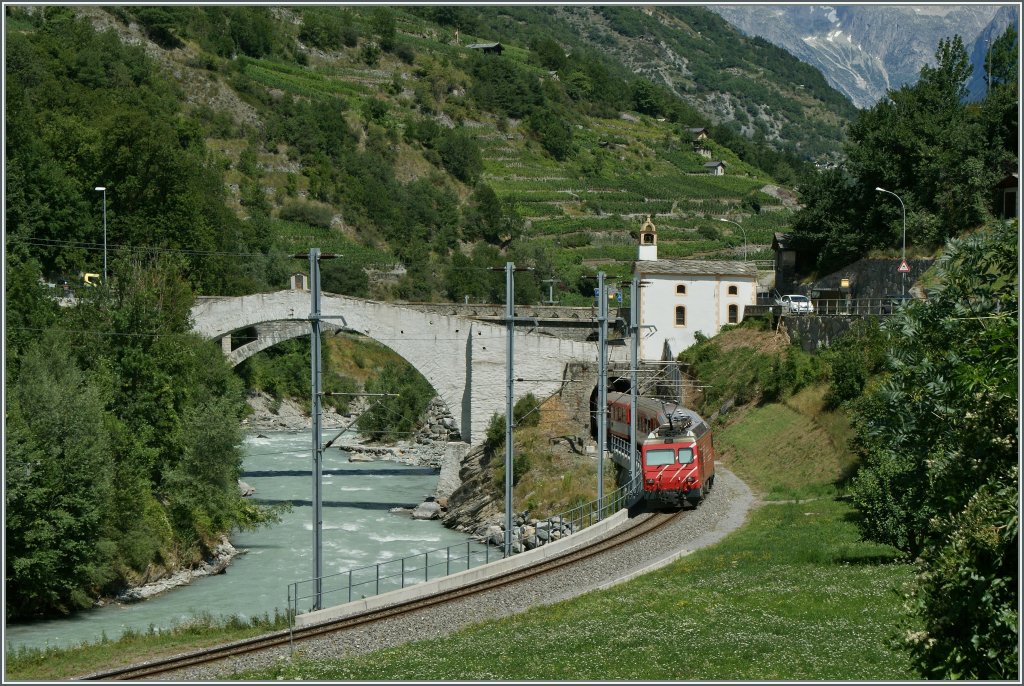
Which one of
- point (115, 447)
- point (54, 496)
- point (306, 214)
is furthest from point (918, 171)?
point (306, 214)

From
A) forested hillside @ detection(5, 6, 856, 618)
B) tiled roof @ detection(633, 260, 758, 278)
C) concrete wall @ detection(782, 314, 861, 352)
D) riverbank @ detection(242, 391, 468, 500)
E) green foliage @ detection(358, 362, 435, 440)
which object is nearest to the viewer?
forested hillside @ detection(5, 6, 856, 618)

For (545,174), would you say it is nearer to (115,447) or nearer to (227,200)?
(227,200)

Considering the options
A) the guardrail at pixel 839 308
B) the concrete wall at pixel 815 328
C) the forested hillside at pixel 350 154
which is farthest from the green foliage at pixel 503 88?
the concrete wall at pixel 815 328

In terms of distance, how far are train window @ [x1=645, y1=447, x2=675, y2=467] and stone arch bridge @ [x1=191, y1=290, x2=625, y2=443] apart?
1390cm

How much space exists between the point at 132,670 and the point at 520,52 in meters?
156

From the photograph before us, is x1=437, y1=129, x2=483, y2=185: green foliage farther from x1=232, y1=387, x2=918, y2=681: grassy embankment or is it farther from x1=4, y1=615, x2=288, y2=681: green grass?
x1=4, y1=615, x2=288, y2=681: green grass

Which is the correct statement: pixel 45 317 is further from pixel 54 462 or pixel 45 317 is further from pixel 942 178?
pixel 942 178

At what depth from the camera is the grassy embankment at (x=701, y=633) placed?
1748 centimetres

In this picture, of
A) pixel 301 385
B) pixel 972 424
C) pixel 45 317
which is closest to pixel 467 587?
pixel 972 424

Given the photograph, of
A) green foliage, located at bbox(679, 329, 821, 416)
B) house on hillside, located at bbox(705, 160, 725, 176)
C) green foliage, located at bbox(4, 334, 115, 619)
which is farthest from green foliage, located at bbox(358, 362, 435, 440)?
house on hillside, located at bbox(705, 160, 725, 176)

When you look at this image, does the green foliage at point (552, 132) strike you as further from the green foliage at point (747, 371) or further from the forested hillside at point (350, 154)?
the green foliage at point (747, 371)

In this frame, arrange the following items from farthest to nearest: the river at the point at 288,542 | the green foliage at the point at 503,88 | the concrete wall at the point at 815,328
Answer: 1. the green foliage at the point at 503,88
2. the concrete wall at the point at 815,328
3. the river at the point at 288,542

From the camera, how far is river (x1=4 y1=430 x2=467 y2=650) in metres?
29.5

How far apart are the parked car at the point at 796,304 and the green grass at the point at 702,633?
27.0 m
